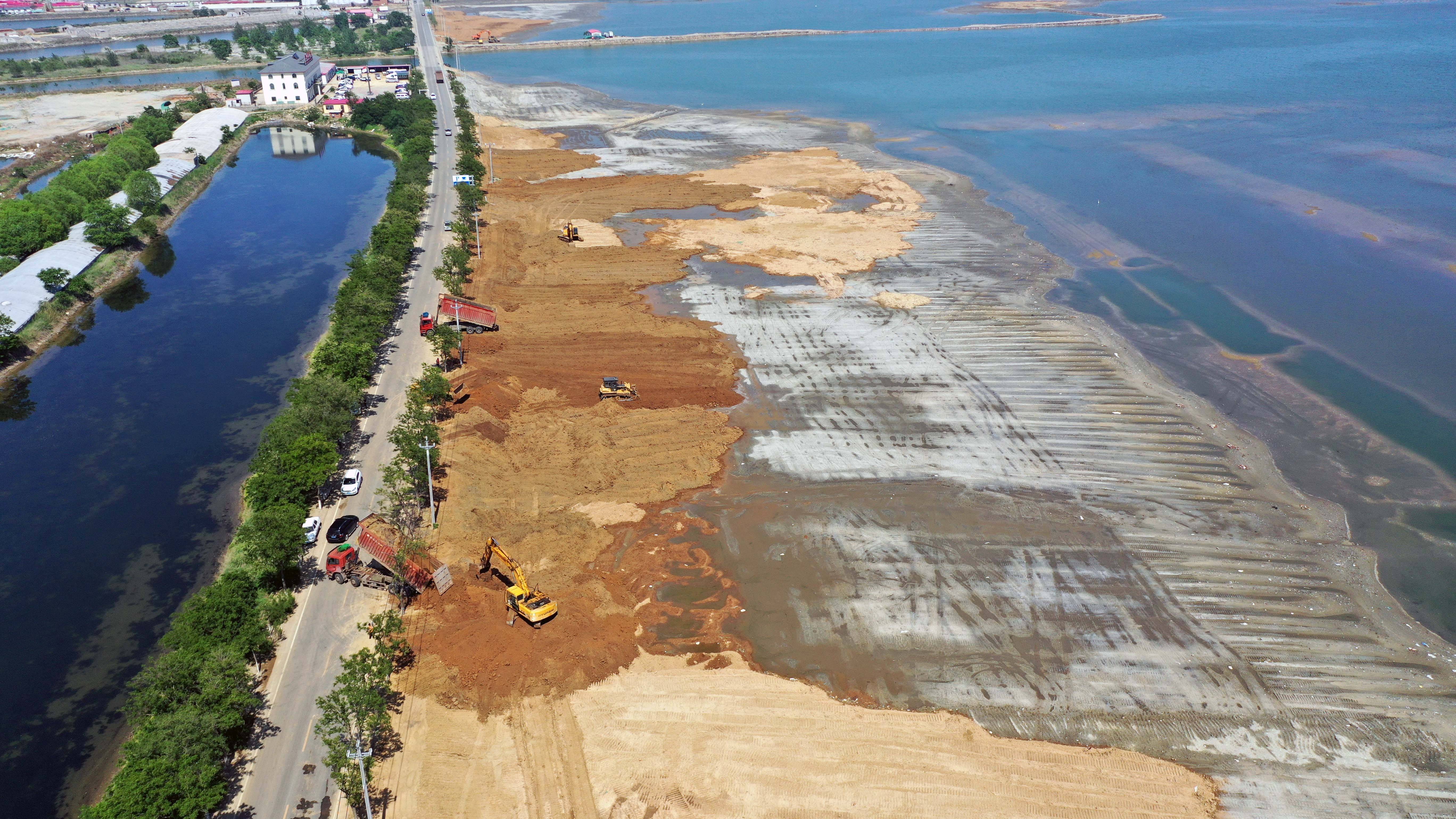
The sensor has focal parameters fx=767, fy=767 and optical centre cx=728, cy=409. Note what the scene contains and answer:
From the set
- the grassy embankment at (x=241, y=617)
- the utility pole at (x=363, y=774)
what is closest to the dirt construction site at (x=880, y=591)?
the utility pole at (x=363, y=774)

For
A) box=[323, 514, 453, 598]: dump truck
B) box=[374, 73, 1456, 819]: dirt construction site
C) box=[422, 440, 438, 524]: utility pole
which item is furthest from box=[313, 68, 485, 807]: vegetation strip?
box=[374, 73, 1456, 819]: dirt construction site

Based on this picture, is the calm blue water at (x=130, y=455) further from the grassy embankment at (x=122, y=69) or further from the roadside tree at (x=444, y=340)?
the grassy embankment at (x=122, y=69)

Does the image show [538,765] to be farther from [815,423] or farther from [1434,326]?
[1434,326]

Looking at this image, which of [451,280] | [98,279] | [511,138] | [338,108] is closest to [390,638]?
[451,280]

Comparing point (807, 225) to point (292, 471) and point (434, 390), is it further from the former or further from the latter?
point (292, 471)

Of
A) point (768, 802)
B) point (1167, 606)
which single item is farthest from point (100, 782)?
point (1167, 606)

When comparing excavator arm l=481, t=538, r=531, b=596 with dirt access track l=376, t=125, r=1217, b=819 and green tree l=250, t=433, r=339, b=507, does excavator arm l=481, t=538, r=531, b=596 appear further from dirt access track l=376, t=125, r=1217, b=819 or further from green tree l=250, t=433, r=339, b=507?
green tree l=250, t=433, r=339, b=507
